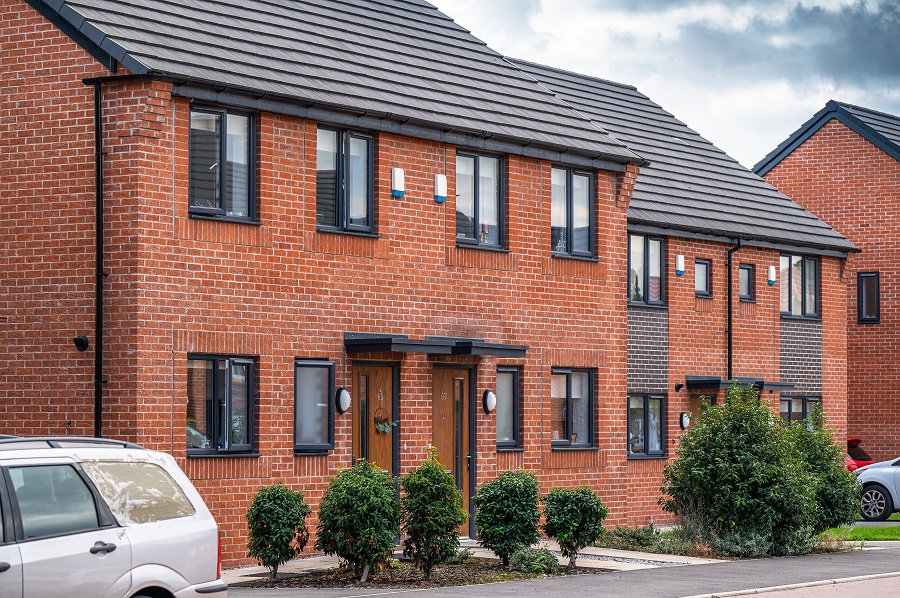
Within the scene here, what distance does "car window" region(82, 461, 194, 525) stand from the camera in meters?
10.5

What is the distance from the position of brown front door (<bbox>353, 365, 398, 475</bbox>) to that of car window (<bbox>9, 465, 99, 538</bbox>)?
942cm

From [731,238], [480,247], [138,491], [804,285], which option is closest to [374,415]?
[480,247]

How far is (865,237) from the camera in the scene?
37.3 m

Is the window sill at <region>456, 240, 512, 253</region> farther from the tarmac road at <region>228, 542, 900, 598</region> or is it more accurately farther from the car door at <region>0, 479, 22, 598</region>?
the car door at <region>0, 479, 22, 598</region>

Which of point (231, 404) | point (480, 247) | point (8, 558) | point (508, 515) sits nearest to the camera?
point (8, 558)

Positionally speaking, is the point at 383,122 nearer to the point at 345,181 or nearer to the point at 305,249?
the point at 345,181

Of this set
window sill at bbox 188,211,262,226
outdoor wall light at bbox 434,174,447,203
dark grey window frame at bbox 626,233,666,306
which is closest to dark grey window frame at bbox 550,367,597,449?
outdoor wall light at bbox 434,174,447,203

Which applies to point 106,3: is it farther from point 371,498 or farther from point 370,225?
point 371,498

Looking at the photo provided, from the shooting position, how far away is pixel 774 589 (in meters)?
16.2

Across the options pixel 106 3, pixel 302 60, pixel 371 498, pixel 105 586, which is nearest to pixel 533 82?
pixel 302 60

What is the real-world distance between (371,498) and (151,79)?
557 centimetres

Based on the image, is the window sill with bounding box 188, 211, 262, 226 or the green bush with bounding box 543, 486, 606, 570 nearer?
the window sill with bounding box 188, 211, 262, 226

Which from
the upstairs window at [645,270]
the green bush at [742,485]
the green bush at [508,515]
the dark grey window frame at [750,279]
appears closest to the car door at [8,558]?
the green bush at [508,515]

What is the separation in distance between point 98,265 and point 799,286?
768 inches
